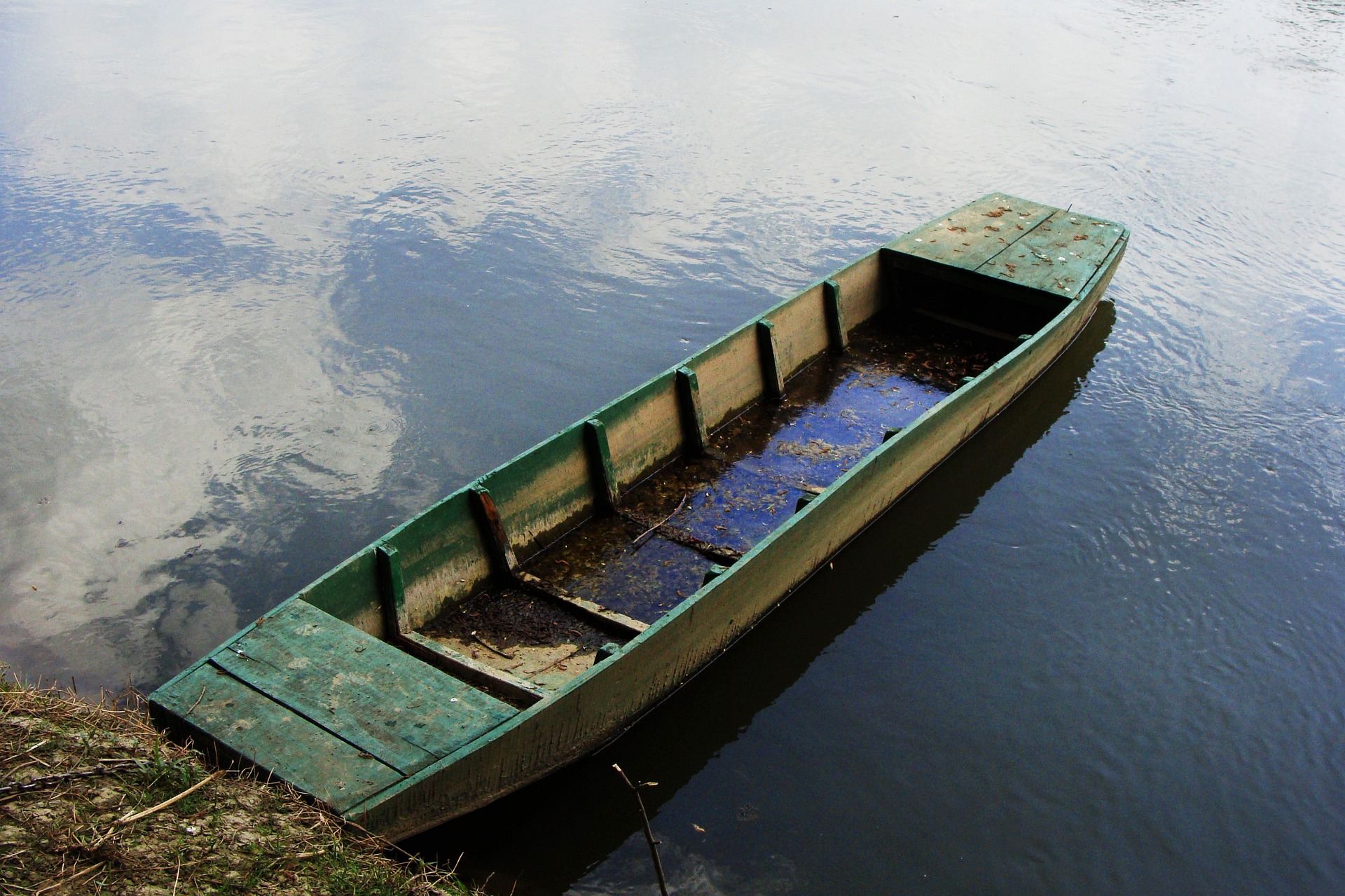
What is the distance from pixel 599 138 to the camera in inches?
595

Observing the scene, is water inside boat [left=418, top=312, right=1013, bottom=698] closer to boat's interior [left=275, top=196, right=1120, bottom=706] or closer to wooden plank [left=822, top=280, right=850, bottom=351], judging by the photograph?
boat's interior [left=275, top=196, right=1120, bottom=706]

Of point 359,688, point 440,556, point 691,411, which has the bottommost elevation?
point 691,411

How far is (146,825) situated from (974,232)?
9.96m

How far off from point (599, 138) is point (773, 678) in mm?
10525

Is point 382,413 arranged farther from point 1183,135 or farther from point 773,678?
point 1183,135

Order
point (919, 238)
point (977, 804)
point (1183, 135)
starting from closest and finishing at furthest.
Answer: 1. point (977, 804)
2. point (919, 238)
3. point (1183, 135)

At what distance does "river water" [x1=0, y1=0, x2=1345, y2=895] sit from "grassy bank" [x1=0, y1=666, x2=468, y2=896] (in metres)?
1.03

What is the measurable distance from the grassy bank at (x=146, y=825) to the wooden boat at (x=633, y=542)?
190 millimetres

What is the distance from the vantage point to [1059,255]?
35.3 feet

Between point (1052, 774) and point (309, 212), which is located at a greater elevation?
point (309, 212)

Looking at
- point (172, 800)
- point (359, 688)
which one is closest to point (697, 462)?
point (359, 688)

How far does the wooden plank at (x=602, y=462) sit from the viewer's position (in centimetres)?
736

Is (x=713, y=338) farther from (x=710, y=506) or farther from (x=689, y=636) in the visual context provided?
(x=689, y=636)

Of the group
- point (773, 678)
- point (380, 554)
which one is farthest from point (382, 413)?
point (773, 678)
